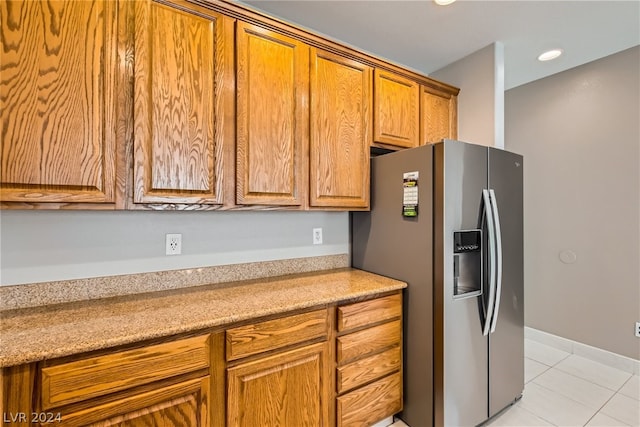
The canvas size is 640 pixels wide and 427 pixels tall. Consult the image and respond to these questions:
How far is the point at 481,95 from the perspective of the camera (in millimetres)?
2424

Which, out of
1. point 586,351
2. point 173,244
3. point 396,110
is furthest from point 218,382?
point 586,351

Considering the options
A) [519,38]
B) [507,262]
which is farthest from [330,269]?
[519,38]

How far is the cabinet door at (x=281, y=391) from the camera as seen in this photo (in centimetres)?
130

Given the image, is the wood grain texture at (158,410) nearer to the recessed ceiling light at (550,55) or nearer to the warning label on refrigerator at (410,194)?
the warning label on refrigerator at (410,194)

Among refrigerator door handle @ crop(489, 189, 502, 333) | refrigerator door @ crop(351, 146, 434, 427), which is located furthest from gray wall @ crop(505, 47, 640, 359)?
refrigerator door @ crop(351, 146, 434, 427)

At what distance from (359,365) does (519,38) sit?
2.62 m

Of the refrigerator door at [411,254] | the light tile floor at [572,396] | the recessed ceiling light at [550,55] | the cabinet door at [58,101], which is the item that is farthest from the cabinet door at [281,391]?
the recessed ceiling light at [550,55]

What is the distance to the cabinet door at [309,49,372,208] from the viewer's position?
1.85 metres

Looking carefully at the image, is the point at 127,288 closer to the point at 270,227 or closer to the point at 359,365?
the point at 270,227

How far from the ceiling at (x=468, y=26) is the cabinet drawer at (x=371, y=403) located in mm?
2353

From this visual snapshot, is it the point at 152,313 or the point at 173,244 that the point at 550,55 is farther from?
the point at 152,313

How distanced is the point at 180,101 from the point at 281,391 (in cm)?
147

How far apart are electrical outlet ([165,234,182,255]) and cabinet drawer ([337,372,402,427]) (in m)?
1.22

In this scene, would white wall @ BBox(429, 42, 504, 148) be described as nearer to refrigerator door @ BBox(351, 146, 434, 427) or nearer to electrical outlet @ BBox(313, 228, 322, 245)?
refrigerator door @ BBox(351, 146, 434, 427)
